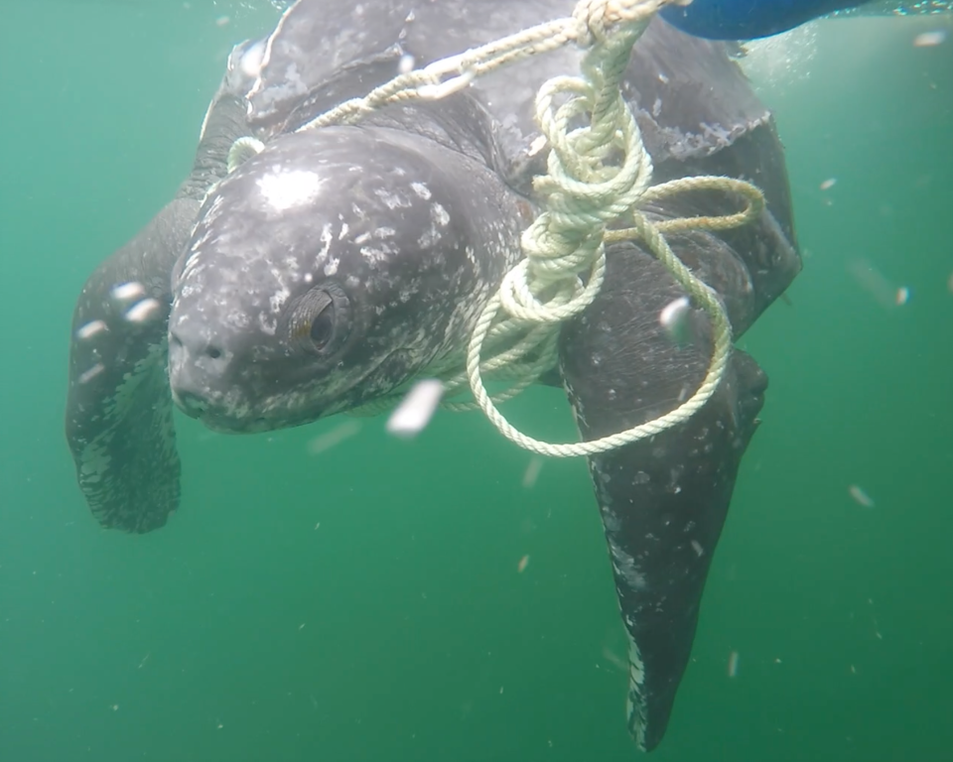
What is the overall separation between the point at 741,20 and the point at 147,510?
504 cm

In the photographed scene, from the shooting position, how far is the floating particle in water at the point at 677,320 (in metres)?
2.29

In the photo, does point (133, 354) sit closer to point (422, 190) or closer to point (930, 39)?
point (422, 190)

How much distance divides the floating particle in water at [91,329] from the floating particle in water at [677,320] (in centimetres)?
315

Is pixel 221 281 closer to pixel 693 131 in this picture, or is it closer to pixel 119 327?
pixel 693 131

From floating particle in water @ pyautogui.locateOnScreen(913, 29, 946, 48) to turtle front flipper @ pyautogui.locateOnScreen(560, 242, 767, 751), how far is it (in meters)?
16.2

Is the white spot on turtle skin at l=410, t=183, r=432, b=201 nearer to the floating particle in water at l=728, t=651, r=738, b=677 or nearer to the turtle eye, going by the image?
the turtle eye

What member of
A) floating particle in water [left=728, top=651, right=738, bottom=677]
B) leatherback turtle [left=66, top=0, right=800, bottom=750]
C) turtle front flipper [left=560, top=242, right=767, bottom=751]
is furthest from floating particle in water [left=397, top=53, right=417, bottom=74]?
floating particle in water [left=728, top=651, right=738, bottom=677]

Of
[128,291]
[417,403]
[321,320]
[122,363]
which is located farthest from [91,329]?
[321,320]

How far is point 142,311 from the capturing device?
3580mm

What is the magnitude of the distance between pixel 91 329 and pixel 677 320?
3.31 metres

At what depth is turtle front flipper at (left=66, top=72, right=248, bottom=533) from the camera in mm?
3604

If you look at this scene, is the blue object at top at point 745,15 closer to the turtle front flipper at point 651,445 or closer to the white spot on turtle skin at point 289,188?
the turtle front flipper at point 651,445

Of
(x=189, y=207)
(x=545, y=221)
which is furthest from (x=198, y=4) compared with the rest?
(x=545, y=221)

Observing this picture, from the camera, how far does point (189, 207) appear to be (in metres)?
3.89
